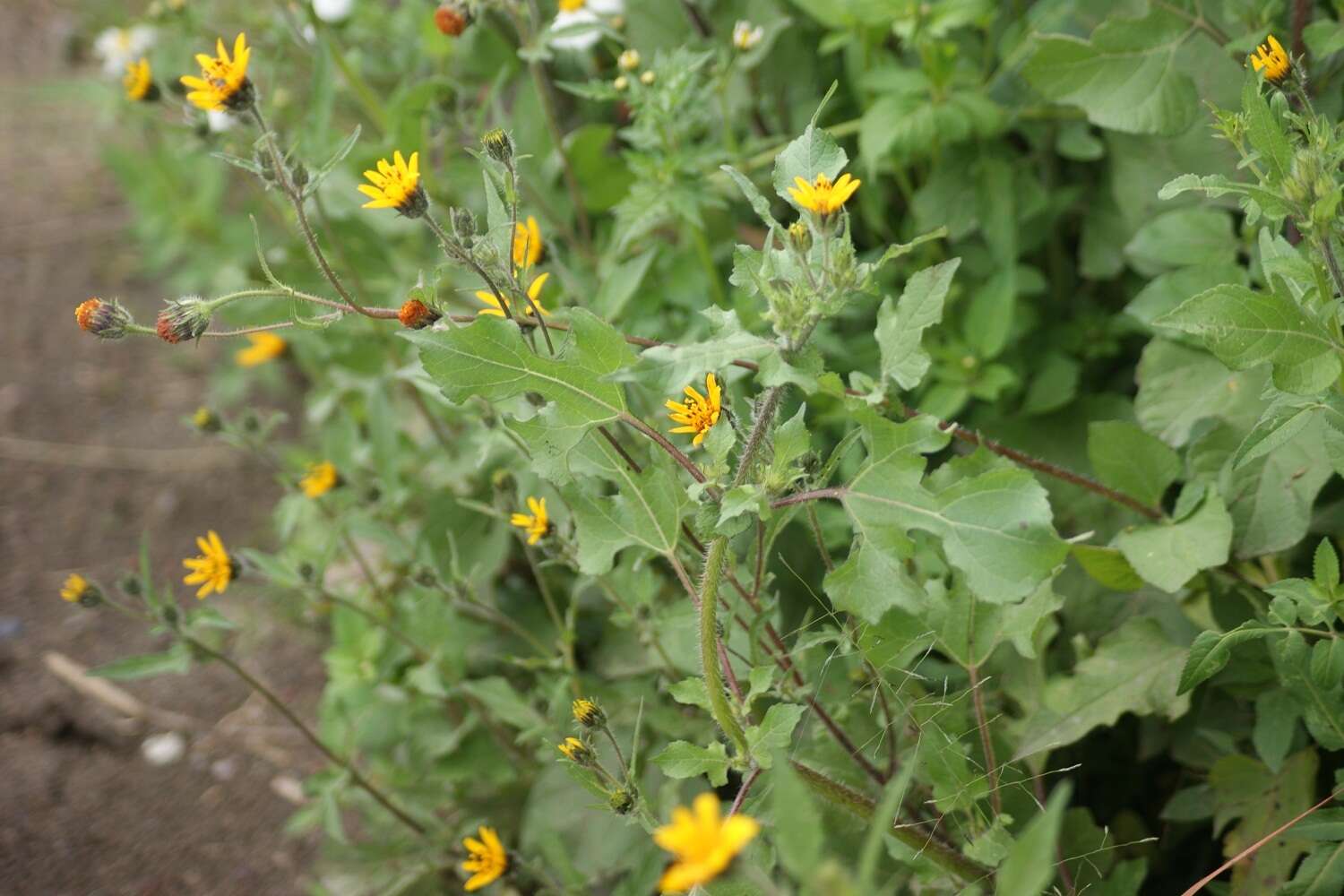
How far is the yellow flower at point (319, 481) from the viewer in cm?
203

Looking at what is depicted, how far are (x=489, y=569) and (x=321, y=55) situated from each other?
100cm

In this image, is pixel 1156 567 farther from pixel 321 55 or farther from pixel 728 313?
pixel 321 55

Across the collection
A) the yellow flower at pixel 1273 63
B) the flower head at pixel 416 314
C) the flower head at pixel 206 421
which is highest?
the yellow flower at pixel 1273 63

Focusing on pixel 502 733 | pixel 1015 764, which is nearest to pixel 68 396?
pixel 502 733

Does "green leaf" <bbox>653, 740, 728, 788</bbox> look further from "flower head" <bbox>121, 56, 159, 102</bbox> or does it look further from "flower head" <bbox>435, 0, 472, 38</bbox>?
"flower head" <bbox>121, 56, 159, 102</bbox>

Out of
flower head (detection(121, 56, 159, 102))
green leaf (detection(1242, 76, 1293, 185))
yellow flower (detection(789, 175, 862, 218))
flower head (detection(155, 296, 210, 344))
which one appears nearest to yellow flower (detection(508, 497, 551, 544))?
flower head (detection(155, 296, 210, 344))

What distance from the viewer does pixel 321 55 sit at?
2047 millimetres

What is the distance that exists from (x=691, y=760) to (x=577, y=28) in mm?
1282

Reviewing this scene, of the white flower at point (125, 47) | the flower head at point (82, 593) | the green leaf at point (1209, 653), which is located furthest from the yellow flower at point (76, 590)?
the white flower at point (125, 47)

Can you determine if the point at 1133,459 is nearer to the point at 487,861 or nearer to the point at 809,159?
the point at 809,159

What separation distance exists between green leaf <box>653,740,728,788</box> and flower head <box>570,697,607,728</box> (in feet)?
0.43

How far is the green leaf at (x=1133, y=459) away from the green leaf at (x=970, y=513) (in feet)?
1.74

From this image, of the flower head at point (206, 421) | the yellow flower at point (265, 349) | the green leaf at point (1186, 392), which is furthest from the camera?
the yellow flower at point (265, 349)

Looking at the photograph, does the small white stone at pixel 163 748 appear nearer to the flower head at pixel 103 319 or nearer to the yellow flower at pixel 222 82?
the flower head at pixel 103 319
